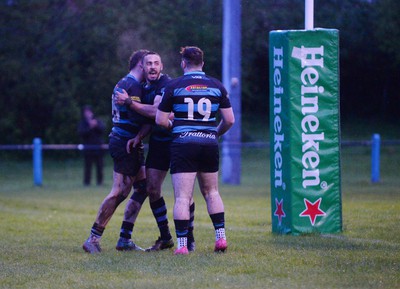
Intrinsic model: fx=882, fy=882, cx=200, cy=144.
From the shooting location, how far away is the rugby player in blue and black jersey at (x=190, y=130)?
9438mm

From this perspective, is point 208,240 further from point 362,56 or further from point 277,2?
point 362,56

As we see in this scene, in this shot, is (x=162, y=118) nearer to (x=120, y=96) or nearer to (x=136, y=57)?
(x=120, y=96)

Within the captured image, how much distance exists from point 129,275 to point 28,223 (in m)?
6.32

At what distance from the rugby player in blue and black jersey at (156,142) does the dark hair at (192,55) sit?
44 cm

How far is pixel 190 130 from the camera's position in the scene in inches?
373

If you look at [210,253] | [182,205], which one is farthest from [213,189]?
[210,253]

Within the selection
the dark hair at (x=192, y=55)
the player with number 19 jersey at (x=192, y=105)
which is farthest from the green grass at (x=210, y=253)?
the dark hair at (x=192, y=55)

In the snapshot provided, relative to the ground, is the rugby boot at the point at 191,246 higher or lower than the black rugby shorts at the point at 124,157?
lower

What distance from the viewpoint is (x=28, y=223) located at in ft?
46.8

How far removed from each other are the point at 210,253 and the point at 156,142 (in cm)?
142

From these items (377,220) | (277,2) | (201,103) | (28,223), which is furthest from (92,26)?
(201,103)

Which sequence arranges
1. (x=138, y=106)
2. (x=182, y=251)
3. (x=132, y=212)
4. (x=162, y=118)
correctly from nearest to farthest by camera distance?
(x=162, y=118) < (x=182, y=251) < (x=138, y=106) < (x=132, y=212)

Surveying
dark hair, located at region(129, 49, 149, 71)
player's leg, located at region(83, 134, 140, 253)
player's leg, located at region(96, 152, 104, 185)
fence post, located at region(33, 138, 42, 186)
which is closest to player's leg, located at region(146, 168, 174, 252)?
player's leg, located at region(83, 134, 140, 253)

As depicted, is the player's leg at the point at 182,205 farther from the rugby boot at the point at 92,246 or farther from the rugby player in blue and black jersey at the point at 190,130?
the rugby boot at the point at 92,246
